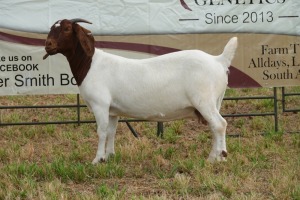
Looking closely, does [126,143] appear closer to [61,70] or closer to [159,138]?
[159,138]

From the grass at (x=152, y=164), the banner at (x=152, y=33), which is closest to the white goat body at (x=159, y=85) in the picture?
the grass at (x=152, y=164)

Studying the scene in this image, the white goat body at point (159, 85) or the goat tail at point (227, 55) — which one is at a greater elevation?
the goat tail at point (227, 55)

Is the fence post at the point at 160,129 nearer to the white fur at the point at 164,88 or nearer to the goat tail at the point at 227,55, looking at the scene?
the white fur at the point at 164,88

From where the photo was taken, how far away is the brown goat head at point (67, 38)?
694 cm

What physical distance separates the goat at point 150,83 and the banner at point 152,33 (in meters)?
1.83

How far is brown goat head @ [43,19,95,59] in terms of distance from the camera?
6938 mm

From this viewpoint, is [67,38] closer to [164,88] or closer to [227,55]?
[164,88]

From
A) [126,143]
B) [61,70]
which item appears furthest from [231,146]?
→ [61,70]

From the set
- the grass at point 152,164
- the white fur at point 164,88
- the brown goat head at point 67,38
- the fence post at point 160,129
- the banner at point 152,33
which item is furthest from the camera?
the fence post at point 160,129

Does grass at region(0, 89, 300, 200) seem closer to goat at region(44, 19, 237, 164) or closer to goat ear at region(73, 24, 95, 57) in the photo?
goat at region(44, 19, 237, 164)

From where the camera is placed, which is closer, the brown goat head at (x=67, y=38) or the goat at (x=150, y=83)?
the goat at (x=150, y=83)

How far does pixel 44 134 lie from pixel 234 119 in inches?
119

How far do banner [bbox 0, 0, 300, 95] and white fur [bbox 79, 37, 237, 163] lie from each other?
1869mm

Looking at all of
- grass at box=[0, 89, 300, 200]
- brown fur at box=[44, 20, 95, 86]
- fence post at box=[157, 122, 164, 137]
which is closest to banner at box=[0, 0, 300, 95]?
grass at box=[0, 89, 300, 200]
